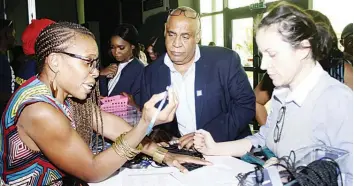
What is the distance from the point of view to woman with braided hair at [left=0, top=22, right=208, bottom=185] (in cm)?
136

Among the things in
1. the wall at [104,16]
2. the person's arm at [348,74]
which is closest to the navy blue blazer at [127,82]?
the person's arm at [348,74]

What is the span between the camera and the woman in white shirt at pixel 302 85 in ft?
4.66

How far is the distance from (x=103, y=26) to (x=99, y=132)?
720 centimetres

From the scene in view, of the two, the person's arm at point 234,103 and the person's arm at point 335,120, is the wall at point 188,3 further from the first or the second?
the person's arm at point 335,120

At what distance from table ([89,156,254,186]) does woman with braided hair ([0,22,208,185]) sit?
153 millimetres

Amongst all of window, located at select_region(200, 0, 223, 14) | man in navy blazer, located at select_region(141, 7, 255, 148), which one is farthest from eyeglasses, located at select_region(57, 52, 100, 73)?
window, located at select_region(200, 0, 223, 14)

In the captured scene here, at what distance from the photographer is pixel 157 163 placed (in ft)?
6.01

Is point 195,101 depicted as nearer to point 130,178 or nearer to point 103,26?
point 130,178

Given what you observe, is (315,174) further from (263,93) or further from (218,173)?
(263,93)

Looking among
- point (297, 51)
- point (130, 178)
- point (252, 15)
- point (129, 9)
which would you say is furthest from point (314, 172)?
point (129, 9)

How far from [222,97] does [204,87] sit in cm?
17

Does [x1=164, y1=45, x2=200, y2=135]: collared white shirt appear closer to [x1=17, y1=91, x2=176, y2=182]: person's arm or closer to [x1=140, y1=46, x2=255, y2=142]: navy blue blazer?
[x1=140, y1=46, x2=255, y2=142]: navy blue blazer

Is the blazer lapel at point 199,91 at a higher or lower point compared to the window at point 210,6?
lower

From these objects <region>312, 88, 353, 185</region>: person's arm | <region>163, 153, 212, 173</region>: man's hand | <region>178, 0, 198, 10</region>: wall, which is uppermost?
<region>178, 0, 198, 10</region>: wall
